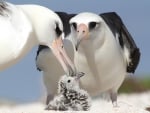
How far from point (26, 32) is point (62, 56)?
3.30 ft

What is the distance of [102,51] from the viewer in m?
9.04

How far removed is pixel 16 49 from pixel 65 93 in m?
0.71

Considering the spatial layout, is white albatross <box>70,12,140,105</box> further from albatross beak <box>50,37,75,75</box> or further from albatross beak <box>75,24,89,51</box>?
albatross beak <box>50,37,75,75</box>

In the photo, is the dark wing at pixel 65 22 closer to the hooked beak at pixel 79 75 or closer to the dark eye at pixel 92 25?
the dark eye at pixel 92 25

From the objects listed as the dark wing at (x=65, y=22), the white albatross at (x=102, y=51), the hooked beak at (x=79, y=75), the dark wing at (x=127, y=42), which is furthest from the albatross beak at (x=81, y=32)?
the dark wing at (x=127, y=42)

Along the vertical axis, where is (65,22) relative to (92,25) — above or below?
above

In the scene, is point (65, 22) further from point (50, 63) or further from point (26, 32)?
point (26, 32)

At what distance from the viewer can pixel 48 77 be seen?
9.16 m

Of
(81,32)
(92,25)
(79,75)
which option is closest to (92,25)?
(92,25)

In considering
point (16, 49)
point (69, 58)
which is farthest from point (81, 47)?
point (16, 49)

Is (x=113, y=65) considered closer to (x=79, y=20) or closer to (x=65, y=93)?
(x=79, y=20)

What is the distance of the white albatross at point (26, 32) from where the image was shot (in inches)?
295

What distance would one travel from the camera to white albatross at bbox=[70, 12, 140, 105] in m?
8.70

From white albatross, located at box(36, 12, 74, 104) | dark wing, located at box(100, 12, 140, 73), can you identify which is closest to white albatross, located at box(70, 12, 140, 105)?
dark wing, located at box(100, 12, 140, 73)
